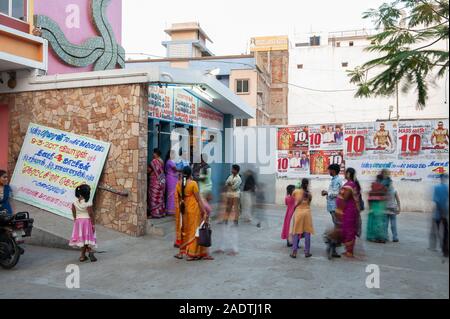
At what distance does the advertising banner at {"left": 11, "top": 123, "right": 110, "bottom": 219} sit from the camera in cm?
924

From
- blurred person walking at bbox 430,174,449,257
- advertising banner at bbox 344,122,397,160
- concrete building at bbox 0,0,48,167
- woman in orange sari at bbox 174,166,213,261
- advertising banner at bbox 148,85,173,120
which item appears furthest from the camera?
advertising banner at bbox 344,122,397,160

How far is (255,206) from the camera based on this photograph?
1169 centimetres

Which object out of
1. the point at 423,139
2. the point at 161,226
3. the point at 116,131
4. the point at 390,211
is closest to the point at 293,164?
the point at 423,139

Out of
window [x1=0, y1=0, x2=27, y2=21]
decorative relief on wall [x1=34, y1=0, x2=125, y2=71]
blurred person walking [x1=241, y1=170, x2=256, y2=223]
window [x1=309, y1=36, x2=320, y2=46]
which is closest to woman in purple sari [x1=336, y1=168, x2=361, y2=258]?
blurred person walking [x1=241, y1=170, x2=256, y2=223]

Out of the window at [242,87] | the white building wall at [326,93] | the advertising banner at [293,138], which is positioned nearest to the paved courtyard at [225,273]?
the advertising banner at [293,138]

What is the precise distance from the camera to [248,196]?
10977mm

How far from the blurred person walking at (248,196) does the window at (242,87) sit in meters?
27.1

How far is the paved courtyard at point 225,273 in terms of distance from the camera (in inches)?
213

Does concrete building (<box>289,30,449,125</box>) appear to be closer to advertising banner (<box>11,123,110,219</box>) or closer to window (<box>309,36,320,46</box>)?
window (<box>309,36,320,46</box>)

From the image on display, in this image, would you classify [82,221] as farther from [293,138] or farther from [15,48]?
[293,138]

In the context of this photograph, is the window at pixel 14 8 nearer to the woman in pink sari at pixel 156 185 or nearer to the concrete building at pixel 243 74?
the woman in pink sari at pixel 156 185

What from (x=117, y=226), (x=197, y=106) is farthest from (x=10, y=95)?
(x=197, y=106)

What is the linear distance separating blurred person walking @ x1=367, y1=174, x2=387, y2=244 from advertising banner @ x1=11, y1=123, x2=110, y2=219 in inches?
219
